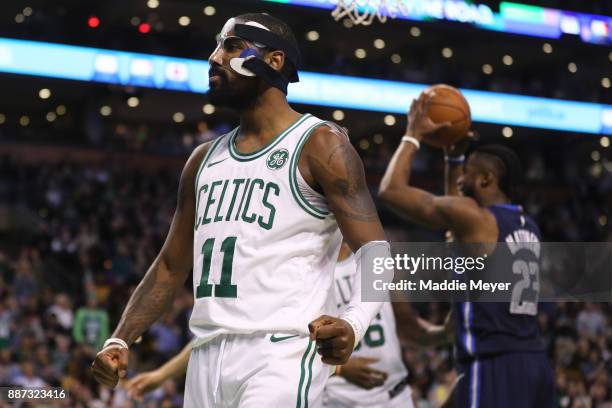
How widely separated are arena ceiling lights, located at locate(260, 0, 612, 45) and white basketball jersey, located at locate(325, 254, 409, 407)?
954cm

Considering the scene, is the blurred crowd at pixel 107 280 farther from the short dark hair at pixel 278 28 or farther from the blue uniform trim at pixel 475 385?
the short dark hair at pixel 278 28

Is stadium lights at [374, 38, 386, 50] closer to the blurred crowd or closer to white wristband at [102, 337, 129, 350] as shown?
the blurred crowd

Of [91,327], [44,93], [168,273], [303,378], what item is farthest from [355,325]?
[44,93]

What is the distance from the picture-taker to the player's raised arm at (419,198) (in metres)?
5.06

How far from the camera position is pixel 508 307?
193 inches

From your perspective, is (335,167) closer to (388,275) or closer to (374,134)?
(388,275)

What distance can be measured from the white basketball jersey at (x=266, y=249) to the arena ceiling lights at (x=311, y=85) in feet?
49.3

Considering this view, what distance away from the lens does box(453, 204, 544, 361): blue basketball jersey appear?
4.89 m

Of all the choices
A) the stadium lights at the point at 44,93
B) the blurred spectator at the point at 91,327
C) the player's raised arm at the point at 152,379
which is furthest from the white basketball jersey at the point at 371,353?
the stadium lights at the point at 44,93

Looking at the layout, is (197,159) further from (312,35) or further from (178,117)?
(178,117)

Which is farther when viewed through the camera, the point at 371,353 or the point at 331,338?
the point at 371,353

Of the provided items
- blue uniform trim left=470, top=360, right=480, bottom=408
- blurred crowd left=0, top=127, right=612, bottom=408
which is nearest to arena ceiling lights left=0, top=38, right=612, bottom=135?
blurred crowd left=0, top=127, right=612, bottom=408

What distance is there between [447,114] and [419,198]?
0.61 metres

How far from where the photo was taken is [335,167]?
3.48m
